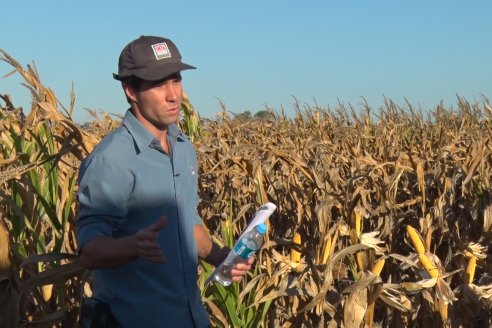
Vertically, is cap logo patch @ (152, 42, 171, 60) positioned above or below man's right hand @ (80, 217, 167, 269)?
above

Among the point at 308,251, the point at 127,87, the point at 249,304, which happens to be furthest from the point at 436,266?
the point at 127,87

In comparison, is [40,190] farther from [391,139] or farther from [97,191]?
[391,139]

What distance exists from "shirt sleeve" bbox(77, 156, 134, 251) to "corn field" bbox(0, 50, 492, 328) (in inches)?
17.6

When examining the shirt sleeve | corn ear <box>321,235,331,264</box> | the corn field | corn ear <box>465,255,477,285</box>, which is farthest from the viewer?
corn ear <box>465,255,477,285</box>

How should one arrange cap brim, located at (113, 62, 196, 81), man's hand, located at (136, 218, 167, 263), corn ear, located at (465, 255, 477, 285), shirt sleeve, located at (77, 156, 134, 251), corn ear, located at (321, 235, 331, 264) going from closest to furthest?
man's hand, located at (136, 218, 167, 263) < shirt sleeve, located at (77, 156, 134, 251) < cap brim, located at (113, 62, 196, 81) < corn ear, located at (321, 235, 331, 264) < corn ear, located at (465, 255, 477, 285)

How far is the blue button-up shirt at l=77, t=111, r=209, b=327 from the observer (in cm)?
280

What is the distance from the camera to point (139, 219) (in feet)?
9.51

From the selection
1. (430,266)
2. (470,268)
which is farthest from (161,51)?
(470,268)

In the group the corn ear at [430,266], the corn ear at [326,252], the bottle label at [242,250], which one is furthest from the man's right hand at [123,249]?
the corn ear at [430,266]

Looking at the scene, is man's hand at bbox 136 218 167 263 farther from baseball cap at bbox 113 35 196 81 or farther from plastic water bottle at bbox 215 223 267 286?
baseball cap at bbox 113 35 196 81

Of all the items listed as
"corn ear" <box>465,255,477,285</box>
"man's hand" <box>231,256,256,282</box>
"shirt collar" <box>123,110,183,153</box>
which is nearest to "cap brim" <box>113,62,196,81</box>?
"shirt collar" <box>123,110,183,153</box>

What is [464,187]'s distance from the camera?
571cm

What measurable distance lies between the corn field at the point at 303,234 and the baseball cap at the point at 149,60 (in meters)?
0.57

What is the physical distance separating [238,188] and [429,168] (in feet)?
4.32
